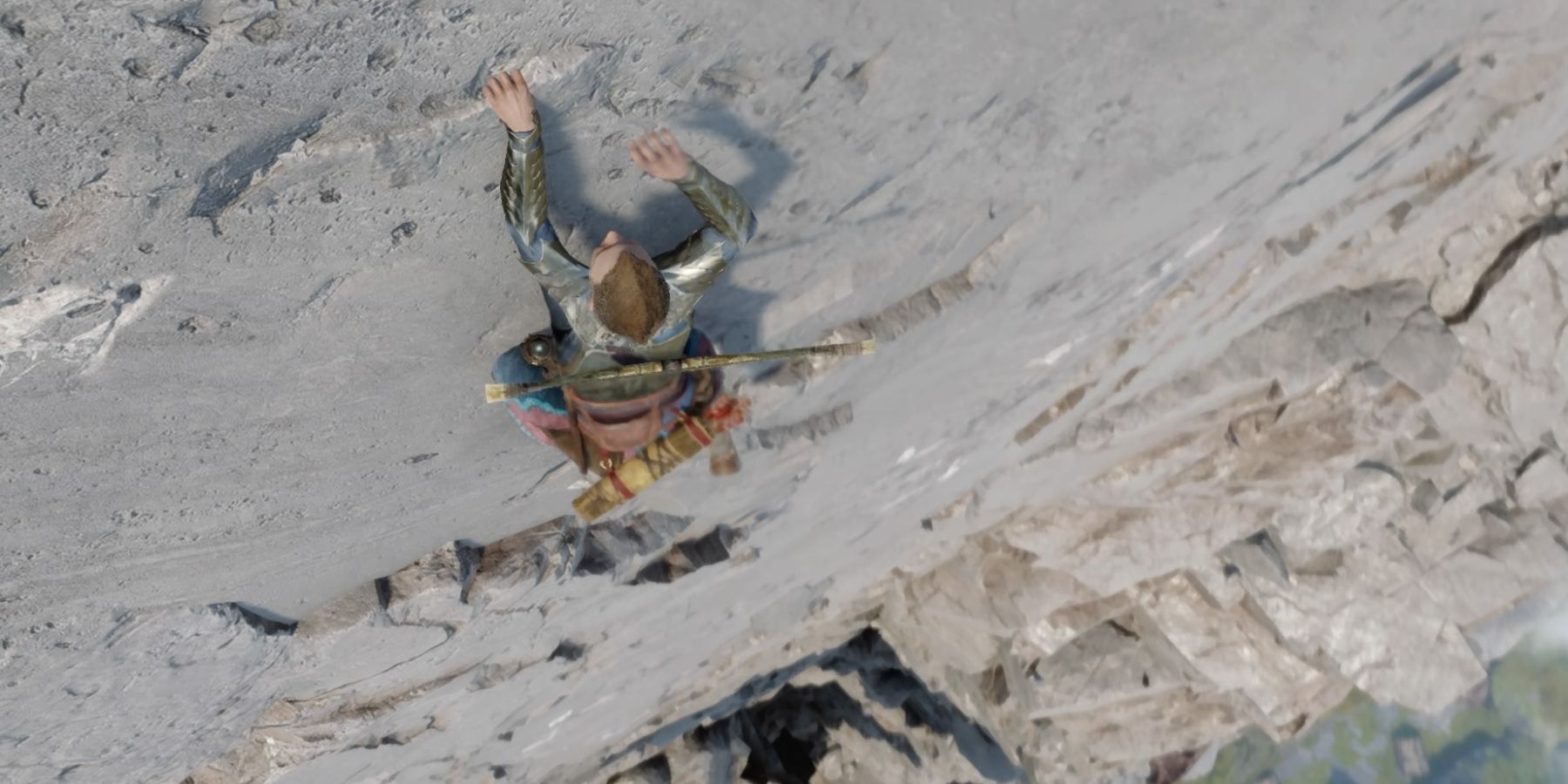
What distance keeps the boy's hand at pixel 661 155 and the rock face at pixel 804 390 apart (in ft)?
0.19

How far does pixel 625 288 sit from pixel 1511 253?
4248mm

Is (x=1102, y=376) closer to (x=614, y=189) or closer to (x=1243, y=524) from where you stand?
(x=1243, y=524)

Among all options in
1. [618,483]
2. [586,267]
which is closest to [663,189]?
[586,267]

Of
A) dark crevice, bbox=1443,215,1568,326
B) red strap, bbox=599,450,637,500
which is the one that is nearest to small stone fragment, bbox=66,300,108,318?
red strap, bbox=599,450,637,500

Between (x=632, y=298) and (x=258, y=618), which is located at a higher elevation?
(x=632, y=298)

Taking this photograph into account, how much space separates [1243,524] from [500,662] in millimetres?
3466

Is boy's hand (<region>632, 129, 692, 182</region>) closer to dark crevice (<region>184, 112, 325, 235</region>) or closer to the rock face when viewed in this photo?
the rock face

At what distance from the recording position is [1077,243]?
2467mm

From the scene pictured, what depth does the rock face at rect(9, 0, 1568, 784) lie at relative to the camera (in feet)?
4.09

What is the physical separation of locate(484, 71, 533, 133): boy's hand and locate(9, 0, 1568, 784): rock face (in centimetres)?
3

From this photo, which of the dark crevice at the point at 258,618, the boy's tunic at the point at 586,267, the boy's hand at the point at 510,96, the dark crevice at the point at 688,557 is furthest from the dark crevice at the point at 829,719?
the boy's hand at the point at 510,96

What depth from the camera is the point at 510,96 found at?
1223 millimetres

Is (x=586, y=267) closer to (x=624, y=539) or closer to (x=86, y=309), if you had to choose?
(x=86, y=309)

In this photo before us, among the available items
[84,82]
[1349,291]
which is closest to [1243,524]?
[1349,291]
